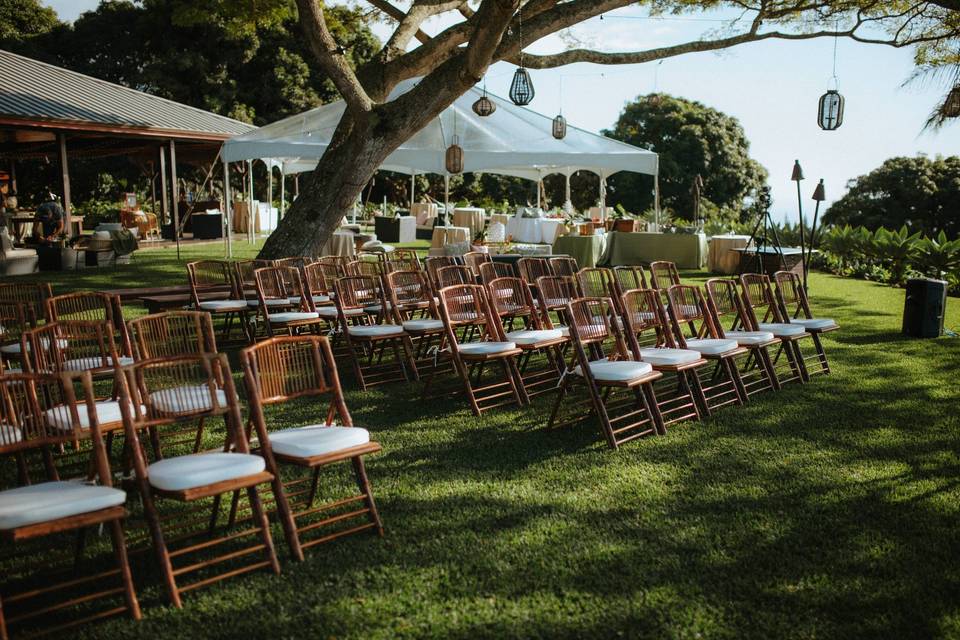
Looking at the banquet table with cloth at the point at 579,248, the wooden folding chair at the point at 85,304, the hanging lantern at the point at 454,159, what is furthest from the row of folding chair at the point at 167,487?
the banquet table with cloth at the point at 579,248

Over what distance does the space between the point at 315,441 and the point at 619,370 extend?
2413 millimetres

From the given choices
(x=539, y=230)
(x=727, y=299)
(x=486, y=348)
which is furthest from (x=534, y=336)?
(x=539, y=230)

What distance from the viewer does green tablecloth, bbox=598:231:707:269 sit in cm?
1794

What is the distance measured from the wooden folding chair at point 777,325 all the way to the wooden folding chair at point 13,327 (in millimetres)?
5573

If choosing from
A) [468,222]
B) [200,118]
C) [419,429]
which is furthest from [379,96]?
[200,118]

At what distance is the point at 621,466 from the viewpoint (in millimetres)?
5234

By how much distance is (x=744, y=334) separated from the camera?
23.7 ft

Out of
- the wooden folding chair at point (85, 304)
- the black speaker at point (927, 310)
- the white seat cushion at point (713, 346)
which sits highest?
the wooden folding chair at point (85, 304)

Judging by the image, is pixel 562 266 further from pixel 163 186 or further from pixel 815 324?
pixel 163 186

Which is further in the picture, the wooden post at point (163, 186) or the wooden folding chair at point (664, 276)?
the wooden post at point (163, 186)

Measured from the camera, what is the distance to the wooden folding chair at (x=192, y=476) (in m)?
3.35

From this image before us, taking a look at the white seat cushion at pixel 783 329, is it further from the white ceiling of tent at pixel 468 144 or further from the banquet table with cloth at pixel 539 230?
the banquet table with cloth at pixel 539 230

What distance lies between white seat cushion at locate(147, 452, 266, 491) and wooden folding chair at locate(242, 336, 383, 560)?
0.53 feet

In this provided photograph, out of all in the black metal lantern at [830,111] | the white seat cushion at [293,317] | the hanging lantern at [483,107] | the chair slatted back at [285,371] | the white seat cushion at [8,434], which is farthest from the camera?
the hanging lantern at [483,107]
